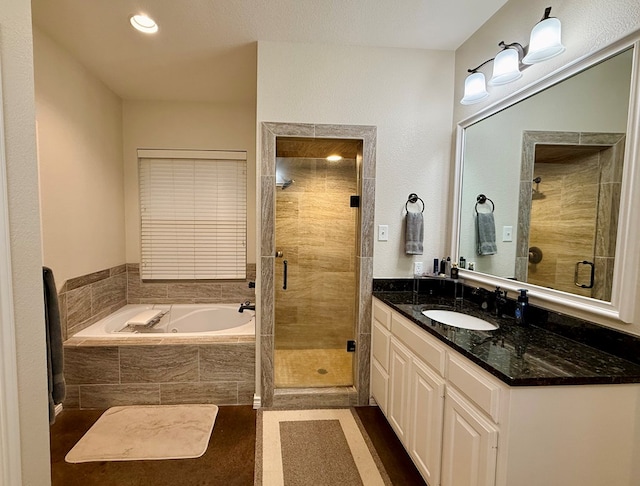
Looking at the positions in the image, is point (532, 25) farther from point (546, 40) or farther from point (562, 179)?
point (562, 179)

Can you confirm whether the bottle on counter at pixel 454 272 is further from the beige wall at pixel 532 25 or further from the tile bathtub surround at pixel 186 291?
the tile bathtub surround at pixel 186 291

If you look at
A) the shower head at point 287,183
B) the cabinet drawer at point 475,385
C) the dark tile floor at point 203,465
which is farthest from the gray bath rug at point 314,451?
the shower head at point 287,183

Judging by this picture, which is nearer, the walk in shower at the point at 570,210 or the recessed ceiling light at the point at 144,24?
the walk in shower at the point at 570,210

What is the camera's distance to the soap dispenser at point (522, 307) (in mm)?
1555

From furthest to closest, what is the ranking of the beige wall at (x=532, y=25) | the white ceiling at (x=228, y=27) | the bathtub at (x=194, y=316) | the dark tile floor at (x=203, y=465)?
1. the bathtub at (x=194, y=316)
2. the white ceiling at (x=228, y=27)
3. the dark tile floor at (x=203, y=465)
4. the beige wall at (x=532, y=25)

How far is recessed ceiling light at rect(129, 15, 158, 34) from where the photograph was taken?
192cm

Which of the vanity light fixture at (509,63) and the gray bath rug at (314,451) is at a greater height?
the vanity light fixture at (509,63)

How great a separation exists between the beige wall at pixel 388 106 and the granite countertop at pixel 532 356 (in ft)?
2.88

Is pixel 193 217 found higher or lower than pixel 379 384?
higher

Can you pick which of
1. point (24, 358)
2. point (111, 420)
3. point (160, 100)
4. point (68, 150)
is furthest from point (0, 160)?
point (160, 100)

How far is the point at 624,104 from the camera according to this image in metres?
1.20

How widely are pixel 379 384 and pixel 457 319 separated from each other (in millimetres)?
767

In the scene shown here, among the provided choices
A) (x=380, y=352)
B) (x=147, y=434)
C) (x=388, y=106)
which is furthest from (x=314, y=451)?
(x=388, y=106)

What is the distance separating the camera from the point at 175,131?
10.8 feet
